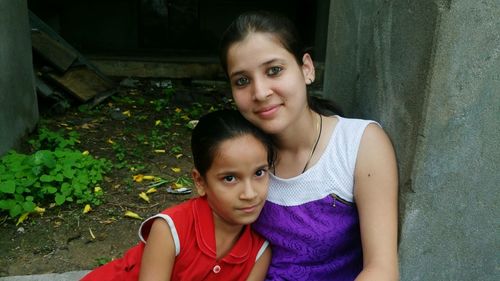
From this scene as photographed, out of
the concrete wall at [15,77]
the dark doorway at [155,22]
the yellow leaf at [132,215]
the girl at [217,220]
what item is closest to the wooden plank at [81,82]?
the concrete wall at [15,77]

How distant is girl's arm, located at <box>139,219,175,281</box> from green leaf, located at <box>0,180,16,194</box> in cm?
227

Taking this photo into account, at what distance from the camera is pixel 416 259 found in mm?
1676

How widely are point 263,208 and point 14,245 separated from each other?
2339 millimetres

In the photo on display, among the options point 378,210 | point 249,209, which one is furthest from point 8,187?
point 378,210

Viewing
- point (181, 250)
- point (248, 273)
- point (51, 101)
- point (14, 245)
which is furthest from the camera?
point (51, 101)

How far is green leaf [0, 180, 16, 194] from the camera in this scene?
3.63m

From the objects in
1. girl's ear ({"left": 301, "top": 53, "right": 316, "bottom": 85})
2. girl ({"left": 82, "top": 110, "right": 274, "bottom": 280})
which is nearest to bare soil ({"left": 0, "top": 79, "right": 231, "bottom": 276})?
girl ({"left": 82, "top": 110, "right": 274, "bottom": 280})

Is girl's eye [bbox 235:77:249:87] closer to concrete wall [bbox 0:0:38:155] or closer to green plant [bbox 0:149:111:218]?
green plant [bbox 0:149:111:218]

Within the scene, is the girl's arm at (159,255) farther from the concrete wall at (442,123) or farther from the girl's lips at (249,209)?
the concrete wall at (442,123)

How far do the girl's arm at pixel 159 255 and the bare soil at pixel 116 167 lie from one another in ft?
5.12

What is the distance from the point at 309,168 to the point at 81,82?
5.61 meters

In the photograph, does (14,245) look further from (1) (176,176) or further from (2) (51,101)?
(2) (51,101)

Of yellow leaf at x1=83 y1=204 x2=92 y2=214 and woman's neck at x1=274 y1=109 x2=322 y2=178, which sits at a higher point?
woman's neck at x1=274 y1=109 x2=322 y2=178

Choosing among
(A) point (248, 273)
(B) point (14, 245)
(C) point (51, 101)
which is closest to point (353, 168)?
(A) point (248, 273)
